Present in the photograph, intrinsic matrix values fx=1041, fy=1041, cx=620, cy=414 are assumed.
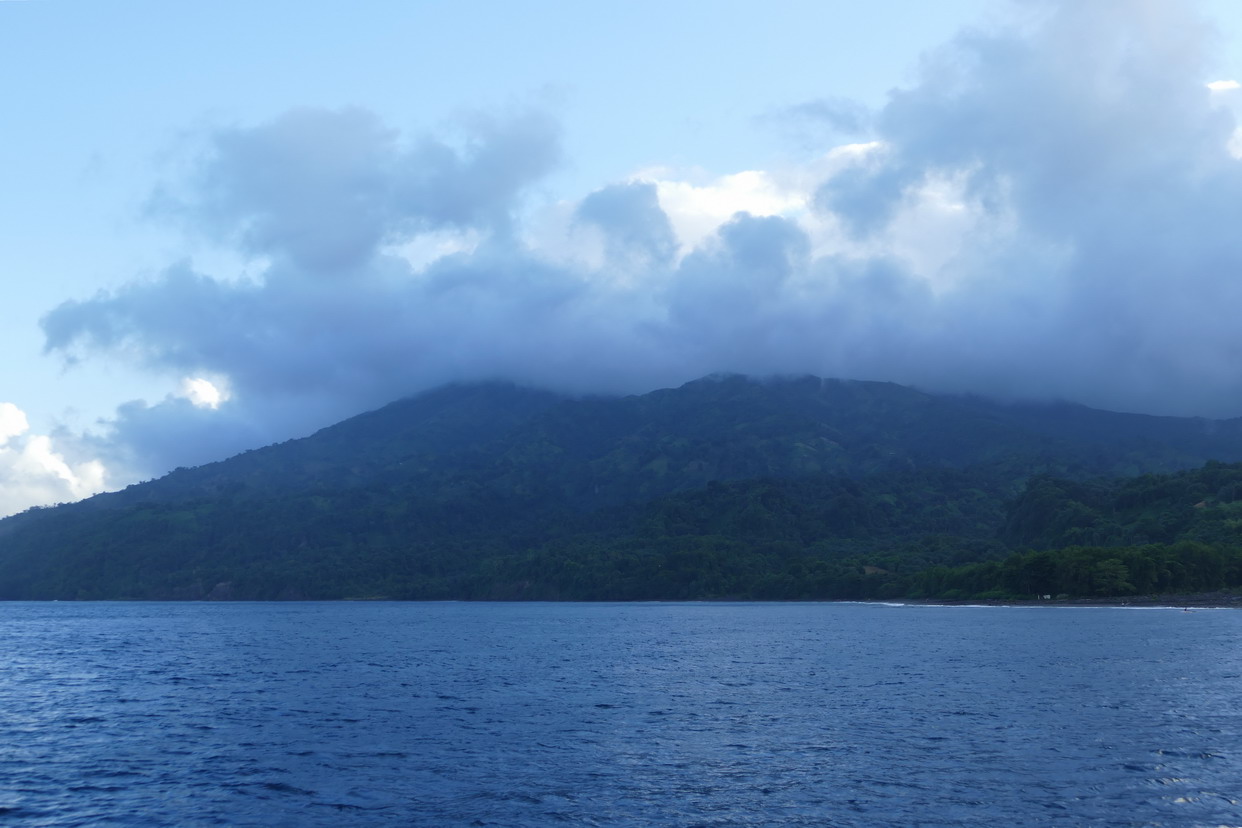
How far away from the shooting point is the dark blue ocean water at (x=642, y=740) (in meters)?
49.4

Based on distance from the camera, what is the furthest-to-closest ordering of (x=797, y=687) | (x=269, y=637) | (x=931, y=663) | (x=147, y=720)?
1. (x=269, y=637)
2. (x=931, y=663)
3. (x=797, y=687)
4. (x=147, y=720)

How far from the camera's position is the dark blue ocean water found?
162ft

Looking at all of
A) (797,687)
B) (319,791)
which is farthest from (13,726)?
(797,687)

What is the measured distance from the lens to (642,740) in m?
68.2

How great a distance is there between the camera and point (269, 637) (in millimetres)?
193250

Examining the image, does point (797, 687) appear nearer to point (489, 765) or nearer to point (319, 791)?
point (489, 765)

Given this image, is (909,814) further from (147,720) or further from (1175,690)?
(147,720)

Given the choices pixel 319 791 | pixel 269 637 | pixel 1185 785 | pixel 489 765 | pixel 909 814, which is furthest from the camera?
pixel 269 637

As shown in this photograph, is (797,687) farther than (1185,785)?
Yes

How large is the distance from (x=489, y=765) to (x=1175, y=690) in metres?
59.6

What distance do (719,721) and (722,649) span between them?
7172 cm

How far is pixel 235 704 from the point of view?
9012 cm

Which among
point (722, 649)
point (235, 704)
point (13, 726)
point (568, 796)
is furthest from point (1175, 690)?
point (13, 726)

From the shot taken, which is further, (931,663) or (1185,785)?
(931,663)
